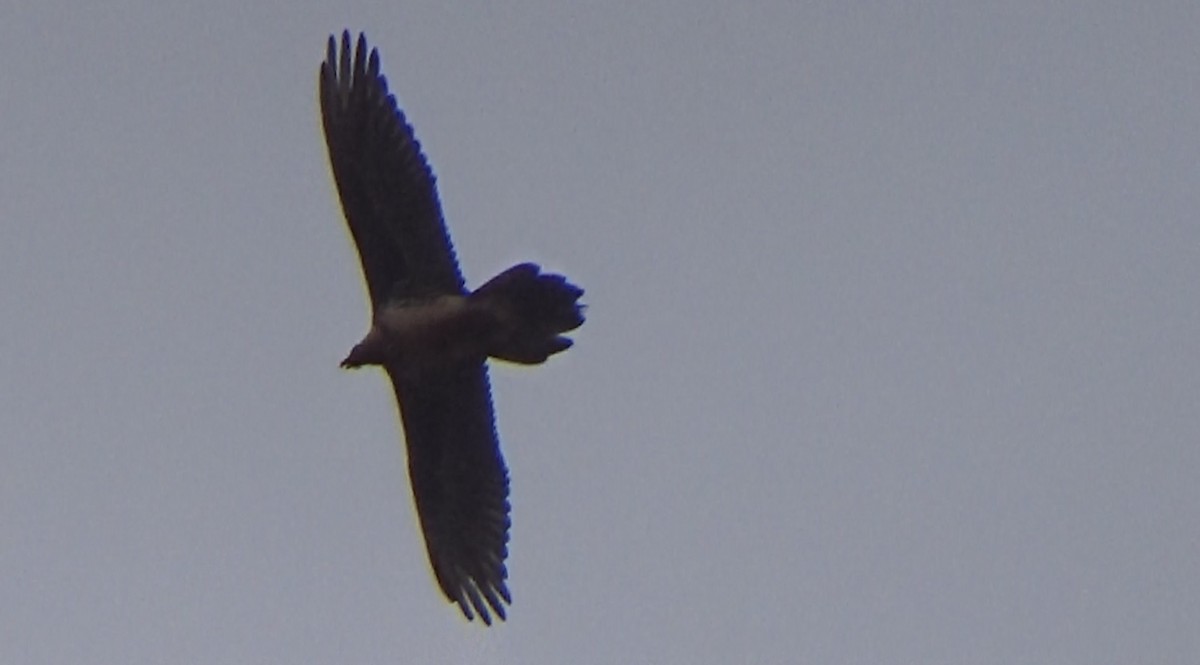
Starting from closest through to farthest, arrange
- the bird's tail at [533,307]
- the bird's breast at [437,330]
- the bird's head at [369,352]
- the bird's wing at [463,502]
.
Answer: the bird's tail at [533,307] < the bird's breast at [437,330] < the bird's head at [369,352] < the bird's wing at [463,502]

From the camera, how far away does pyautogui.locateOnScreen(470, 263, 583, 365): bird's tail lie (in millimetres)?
14625

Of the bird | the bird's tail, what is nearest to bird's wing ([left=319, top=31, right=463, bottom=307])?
the bird

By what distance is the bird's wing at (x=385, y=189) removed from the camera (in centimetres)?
1556

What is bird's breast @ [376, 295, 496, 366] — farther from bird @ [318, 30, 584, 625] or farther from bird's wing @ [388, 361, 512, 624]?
bird's wing @ [388, 361, 512, 624]

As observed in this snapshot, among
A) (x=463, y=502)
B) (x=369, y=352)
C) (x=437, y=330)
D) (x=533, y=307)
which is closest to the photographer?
(x=533, y=307)

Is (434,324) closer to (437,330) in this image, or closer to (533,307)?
(437,330)

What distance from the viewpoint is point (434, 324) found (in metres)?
15.4

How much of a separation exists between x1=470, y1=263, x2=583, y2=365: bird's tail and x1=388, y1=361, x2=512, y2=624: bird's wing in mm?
1549

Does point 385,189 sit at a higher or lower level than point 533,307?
higher

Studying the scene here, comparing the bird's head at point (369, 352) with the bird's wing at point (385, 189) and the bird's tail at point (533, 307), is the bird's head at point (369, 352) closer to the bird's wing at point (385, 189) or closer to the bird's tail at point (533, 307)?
the bird's wing at point (385, 189)

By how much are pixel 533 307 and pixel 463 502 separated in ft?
7.97

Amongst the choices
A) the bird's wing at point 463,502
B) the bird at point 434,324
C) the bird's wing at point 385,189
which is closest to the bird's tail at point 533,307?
the bird at point 434,324

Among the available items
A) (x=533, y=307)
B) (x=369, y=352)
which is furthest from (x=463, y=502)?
Answer: (x=533, y=307)

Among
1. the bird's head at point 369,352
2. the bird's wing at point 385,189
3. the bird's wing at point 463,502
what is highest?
the bird's wing at point 385,189
